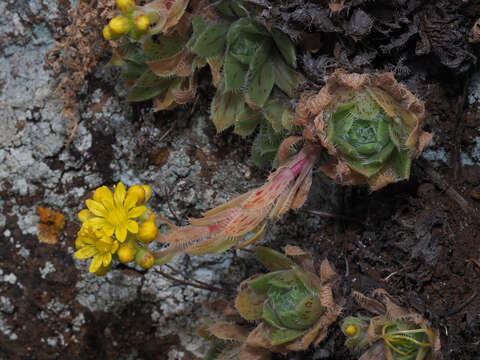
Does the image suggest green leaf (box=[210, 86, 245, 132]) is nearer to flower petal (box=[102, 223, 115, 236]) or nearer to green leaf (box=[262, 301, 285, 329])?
flower petal (box=[102, 223, 115, 236])

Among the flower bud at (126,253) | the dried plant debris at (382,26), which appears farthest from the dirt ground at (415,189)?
the flower bud at (126,253)

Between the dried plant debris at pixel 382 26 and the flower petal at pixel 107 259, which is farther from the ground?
the dried plant debris at pixel 382 26

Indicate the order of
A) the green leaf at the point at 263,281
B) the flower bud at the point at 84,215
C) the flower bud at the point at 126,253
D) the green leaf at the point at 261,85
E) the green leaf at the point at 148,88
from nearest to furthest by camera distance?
the flower bud at the point at 126,253
the flower bud at the point at 84,215
the green leaf at the point at 263,281
the green leaf at the point at 261,85
the green leaf at the point at 148,88

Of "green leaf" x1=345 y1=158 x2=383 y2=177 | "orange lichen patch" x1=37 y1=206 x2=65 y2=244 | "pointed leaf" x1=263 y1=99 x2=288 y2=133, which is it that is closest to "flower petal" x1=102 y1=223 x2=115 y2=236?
"orange lichen patch" x1=37 y1=206 x2=65 y2=244

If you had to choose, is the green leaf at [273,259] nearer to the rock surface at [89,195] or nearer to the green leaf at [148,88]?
the rock surface at [89,195]

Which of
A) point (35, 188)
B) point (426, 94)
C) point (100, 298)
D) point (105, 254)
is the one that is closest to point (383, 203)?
point (426, 94)
